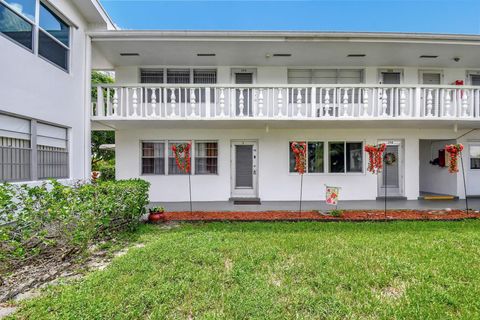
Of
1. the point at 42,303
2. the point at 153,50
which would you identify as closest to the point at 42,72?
the point at 153,50

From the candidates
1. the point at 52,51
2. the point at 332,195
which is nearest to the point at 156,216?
the point at 52,51

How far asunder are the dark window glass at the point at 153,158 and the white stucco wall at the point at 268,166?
232mm

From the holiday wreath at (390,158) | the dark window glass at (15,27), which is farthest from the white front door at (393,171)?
the dark window glass at (15,27)

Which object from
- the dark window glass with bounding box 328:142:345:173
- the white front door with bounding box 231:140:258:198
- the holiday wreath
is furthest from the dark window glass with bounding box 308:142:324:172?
the holiday wreath

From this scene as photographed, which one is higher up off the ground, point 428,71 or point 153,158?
point 428,71

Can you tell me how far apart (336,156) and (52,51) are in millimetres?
9449

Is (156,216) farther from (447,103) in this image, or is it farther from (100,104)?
(447,103)

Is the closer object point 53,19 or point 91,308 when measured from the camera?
point 91,308

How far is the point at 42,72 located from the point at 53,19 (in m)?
1.63

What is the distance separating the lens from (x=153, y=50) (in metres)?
8.28

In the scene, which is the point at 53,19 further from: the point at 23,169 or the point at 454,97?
the point at 454,97

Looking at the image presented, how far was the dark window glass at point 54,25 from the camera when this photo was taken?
596 centimetres

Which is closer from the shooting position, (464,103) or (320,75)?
(464,103)

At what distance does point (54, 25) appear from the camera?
A: 20.8 feet
